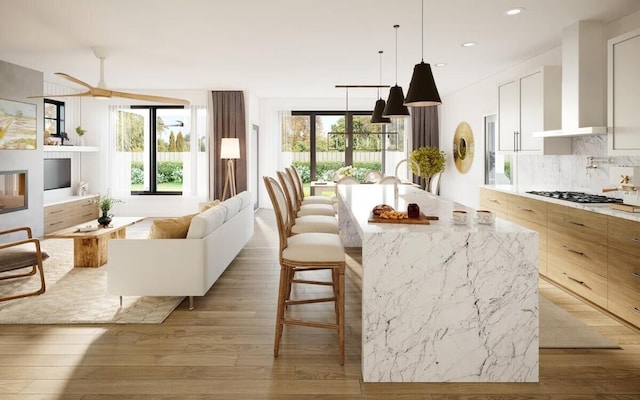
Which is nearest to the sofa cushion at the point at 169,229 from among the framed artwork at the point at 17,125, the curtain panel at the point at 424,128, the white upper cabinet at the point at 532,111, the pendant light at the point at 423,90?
the pendant light at the point at 423,90

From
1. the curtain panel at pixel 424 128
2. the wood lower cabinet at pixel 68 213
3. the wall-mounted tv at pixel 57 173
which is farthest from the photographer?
the curtain panel at pixel 424 128

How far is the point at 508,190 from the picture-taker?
17.3 feet

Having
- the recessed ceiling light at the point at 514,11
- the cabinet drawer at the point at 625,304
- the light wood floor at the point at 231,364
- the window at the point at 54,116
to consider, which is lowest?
the light wood floor at the point at 231,364

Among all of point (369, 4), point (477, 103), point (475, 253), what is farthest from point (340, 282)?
point (477, 103)

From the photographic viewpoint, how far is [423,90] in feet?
10.6

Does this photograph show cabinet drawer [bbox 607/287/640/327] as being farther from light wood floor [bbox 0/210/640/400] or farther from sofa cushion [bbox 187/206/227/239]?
sofa cushion [bbox 187/206/227/239]

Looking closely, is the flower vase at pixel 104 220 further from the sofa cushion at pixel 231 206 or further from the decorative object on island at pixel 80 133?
the decorative object on island at pixel 80 133

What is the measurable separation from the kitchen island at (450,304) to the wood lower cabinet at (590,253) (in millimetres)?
1301

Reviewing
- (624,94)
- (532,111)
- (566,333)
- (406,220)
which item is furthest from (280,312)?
(532,111)

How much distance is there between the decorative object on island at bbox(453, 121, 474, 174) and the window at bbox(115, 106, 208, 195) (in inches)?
194

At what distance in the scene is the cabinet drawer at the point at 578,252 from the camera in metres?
3.59

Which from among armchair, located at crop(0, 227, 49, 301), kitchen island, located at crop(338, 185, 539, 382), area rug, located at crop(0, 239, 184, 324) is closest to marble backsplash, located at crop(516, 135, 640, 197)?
kitchen island, located at crop(338, 185, 539, 382)

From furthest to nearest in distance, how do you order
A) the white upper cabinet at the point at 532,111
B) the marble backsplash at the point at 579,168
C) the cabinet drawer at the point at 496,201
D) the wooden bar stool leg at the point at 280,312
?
the cabinet drawer at the point at 496,201 < the white upper cabinet at the point at 532,111 < the marble backsplash at the point at 579,168 < the wooden bar stool leg at the point at 280,312

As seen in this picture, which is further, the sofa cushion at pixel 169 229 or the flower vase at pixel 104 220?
the flower vase at pixel 104 220
